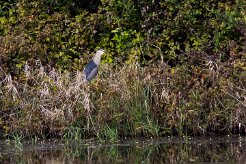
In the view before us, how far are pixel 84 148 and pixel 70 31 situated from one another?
320 centimetres

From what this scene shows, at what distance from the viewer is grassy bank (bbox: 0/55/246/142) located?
43.0 ft

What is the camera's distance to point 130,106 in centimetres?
1321

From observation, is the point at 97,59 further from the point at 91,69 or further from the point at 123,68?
the point at 123,68

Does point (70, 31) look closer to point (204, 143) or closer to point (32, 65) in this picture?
point (32, 65)

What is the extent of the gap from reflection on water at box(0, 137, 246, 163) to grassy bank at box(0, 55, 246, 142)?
234 millimetres

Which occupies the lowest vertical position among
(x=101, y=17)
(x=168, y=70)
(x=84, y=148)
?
(x=84, y=148)

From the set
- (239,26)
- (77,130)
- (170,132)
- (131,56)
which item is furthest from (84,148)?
(239,26)

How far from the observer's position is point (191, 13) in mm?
15078

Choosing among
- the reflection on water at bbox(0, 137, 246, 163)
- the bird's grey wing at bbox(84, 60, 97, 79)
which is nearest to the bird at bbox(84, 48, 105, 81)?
the bird's grey wing at bbox(84, 60, 97, 79)

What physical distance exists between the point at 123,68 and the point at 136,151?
1817 mm

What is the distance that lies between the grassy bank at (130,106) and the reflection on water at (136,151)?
0.23 metres

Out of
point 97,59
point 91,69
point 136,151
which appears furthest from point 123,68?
point 136,151

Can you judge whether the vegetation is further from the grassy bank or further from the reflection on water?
the reflection on water

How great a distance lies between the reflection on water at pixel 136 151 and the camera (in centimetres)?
1160
